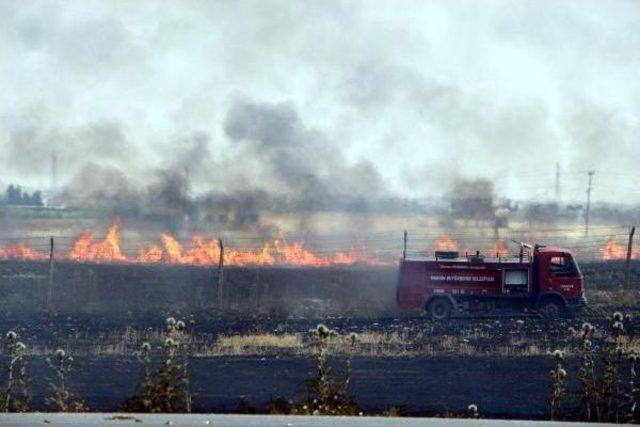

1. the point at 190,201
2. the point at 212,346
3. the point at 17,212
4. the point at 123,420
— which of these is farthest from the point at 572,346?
the point at 17,212

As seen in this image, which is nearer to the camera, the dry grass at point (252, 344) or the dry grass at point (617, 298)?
the dry grass at point (252, 344)

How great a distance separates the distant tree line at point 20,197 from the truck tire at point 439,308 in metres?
32.0

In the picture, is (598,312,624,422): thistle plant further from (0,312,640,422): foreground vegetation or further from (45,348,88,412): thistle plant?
(45,348,88,412): thistle plant

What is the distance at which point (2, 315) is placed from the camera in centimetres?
2394

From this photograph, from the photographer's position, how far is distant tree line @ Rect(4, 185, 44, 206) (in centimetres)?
5373

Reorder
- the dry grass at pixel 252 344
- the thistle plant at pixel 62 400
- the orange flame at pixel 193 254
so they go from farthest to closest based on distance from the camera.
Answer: the orange flame at pixel 193 254
the dry grass at pixel 252 344
the thistle plant at pixel 62 400

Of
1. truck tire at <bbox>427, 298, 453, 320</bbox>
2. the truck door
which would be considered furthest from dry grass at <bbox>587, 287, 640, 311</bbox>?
truck tire at <bbox>427, 298, 453, 320</bbox>

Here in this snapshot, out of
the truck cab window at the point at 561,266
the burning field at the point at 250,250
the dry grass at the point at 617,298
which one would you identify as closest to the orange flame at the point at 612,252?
the burning field at the point at 250,250

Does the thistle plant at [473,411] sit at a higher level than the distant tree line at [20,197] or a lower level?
lower

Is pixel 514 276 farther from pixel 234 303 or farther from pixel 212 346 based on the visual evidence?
pixel 212 346

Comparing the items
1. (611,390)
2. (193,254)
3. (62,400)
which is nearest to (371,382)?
(611,390)

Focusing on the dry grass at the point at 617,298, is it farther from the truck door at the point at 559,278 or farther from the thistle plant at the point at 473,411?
the thistle plant at the point at 473,411

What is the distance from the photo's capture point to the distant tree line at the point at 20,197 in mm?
53734

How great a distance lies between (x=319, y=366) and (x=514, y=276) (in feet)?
59.8
